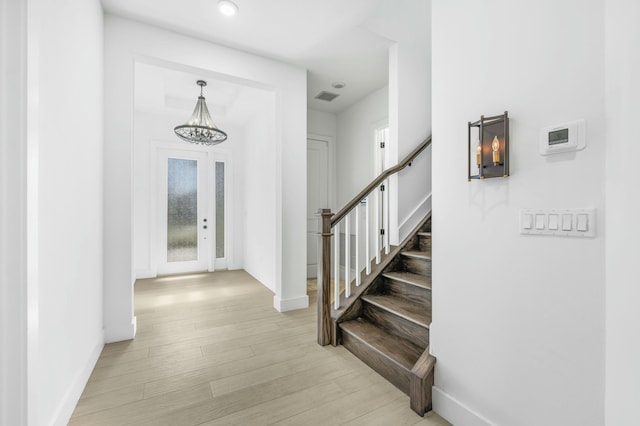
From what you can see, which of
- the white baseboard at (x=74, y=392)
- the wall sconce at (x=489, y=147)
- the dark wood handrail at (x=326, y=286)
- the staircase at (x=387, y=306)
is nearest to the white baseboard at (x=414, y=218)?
the staircase at (x=387, y=306)

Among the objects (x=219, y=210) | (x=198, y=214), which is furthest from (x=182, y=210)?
(x=219, y=210)

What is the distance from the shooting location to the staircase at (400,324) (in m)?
1.77

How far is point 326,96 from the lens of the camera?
14.6 ft

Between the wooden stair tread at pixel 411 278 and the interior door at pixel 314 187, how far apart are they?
2.44 metres

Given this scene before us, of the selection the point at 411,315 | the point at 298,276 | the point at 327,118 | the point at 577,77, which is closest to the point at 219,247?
the point at 298,276

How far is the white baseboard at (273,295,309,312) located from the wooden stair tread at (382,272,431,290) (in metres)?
1.22

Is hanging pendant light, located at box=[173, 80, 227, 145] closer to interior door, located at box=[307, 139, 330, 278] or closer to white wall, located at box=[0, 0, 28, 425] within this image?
interior door, located at box=[307, 139, 330, 278]

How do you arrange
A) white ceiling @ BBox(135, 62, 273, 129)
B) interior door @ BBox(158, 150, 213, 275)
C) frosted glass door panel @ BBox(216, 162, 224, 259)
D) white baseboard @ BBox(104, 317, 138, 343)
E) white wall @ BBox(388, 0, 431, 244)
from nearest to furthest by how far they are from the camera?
white baseboard @ BBox(104, 317, 138, 343)
white wall @ BBox(388, 0, 431, 244)
white ceiling @ BBox(135, 62, 273, 129)
interior door @ BBox(158, 150, 213, 275)
frosted glass door panel @ BBox(216, 162, 224, 259)

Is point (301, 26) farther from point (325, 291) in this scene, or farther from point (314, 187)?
point (314, 187)

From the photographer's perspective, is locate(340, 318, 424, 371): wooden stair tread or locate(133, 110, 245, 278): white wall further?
locate(133, 110, 245, 278): white wall

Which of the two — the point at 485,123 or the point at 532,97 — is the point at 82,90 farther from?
the point at 532,97

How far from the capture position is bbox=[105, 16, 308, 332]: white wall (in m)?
2.54

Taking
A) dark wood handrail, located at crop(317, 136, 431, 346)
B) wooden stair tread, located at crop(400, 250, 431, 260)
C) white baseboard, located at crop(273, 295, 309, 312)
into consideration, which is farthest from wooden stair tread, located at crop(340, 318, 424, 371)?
white baseboard, located at crop(273, 295, 309, 312)

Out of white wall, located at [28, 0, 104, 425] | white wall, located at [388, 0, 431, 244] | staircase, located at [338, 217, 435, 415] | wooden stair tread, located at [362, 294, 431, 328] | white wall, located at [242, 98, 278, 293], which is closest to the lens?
white wall, located at [28, 0, 104, 425]
